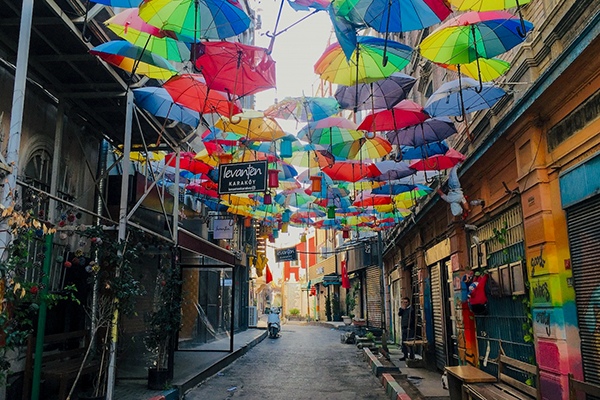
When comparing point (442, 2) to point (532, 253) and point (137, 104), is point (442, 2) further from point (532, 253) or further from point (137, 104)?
point (137, 104)

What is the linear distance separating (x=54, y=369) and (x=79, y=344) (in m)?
2.12

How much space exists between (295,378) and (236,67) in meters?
8.69

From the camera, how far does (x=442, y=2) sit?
5.99 m

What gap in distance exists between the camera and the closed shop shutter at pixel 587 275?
592cm

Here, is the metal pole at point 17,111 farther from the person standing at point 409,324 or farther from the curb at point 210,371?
the person standing at point 409,324

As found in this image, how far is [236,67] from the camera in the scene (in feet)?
26.8

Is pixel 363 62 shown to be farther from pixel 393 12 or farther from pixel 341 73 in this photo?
pixel 393 12

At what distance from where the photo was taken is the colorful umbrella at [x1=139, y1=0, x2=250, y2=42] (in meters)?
6.45

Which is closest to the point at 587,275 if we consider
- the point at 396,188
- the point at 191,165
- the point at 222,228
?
the point at 396,188

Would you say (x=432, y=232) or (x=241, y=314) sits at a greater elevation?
(x=432, y=232)

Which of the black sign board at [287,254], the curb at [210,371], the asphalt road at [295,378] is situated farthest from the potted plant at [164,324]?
the black sign board at [287,254]

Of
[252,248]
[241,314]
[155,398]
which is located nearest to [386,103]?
[155,398]

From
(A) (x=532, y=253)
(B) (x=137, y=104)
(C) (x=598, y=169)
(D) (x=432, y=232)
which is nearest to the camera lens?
(C) (x=598, y=169)

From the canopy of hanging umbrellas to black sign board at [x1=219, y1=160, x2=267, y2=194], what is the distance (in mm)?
1061
